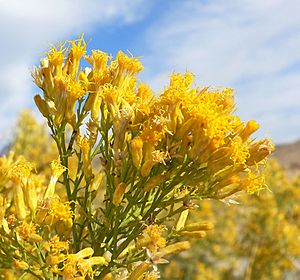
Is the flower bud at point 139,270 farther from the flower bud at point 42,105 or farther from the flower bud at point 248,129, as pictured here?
the flower bud at point 42,105

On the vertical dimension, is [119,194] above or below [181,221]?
above

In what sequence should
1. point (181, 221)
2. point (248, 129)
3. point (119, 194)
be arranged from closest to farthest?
point (119, 194) < point (248, 129) < point (181, 221)

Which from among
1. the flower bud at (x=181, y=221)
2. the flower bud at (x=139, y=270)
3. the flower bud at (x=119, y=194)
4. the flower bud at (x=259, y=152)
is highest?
the flower bud at (x=259, y=152)

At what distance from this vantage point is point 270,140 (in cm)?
248

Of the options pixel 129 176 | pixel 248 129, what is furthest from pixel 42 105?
pixel 248 129

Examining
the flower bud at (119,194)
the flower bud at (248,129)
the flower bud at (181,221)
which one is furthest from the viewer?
the flower bud at (181,221)

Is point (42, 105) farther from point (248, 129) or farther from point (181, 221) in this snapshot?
point (248, 129)

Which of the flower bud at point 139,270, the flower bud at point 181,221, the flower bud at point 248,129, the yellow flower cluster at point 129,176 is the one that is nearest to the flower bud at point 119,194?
the yellow flower cluster at point 129,176

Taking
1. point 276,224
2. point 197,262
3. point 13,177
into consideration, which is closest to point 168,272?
point 197,262

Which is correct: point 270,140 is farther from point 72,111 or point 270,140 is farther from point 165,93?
point 72,111

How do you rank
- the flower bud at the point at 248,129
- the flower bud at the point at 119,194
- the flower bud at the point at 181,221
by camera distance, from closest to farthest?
the flower bud at the point at 119,194 < the flower bud at the point at 248,129 < the flower bud at the point at 181,221

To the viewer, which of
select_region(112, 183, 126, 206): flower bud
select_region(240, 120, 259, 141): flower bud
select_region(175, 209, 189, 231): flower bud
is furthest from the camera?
select_region(175, 209, 189, 231): flower bud

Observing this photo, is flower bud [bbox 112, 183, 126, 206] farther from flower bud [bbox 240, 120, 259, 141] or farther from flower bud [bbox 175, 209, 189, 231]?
flower bud [bbox 240, 120, 259, 141]

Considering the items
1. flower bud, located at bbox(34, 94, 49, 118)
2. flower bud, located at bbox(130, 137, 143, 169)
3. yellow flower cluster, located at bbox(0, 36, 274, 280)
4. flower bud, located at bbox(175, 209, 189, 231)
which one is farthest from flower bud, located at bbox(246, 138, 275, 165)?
flower bud, located at bbox(34, 94, 49, 118)
